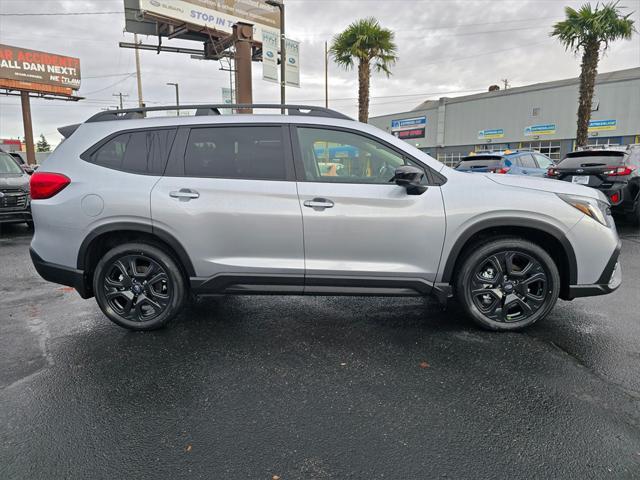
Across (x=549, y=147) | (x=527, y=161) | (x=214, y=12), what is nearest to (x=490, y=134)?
(x=549, y=147)

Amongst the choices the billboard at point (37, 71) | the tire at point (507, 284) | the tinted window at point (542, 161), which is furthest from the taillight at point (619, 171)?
the billboard at point (37, 71)

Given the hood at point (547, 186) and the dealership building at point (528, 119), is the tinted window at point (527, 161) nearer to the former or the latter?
the hood at point (547, 186)

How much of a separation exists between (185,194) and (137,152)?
0.61 meters

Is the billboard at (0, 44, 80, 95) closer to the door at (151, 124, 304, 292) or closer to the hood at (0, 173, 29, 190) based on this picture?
the hood at (0, 173, 29, 190)

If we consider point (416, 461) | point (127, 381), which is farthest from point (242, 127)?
point (416, 461)

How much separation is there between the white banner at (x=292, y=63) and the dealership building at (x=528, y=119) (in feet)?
85.7

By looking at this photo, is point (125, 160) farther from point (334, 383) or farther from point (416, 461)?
point (416, 461)

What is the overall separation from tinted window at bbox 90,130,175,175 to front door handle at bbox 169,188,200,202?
0.27 metres

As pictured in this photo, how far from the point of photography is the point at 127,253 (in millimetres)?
3543

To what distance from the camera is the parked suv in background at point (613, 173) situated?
782cm

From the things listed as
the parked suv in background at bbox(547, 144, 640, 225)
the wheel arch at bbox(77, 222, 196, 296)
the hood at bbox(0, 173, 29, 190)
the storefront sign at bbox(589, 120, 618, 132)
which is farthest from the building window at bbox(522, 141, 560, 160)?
the wheel arch at bbox(77, 222, 196, 296)

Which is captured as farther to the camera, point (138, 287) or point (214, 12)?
point (214, 12)

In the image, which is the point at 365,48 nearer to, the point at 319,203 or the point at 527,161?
the point at 527,161

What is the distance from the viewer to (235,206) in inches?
131
